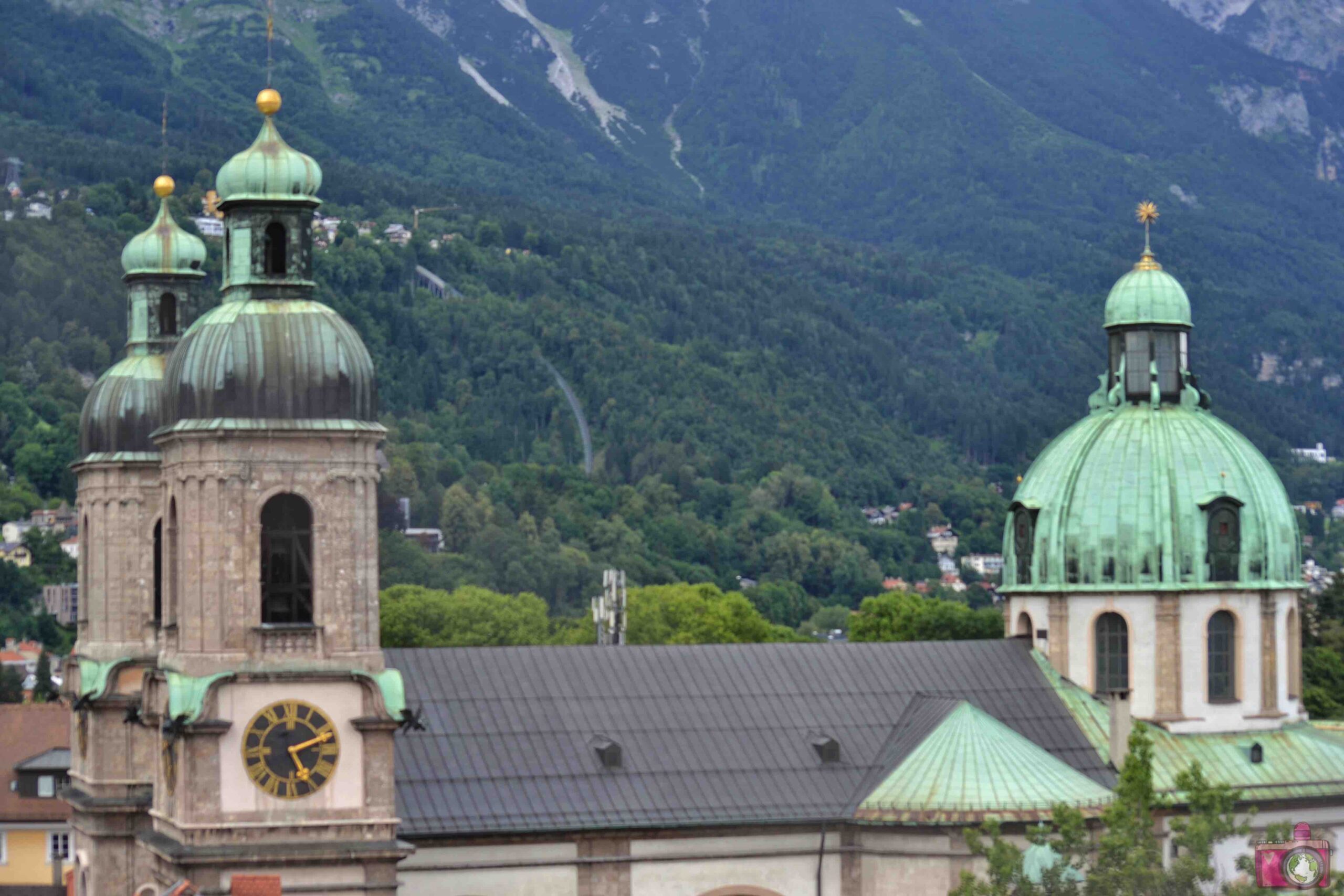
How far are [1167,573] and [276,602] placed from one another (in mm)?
25506

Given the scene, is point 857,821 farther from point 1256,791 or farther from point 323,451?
point 323,451

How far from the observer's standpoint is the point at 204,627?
48.8 m

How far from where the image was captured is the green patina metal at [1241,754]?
6266 centimetres

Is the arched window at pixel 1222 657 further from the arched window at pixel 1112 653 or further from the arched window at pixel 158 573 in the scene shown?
the arched window at pixel 158 573

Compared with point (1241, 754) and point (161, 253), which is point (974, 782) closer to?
point (1241, 754)

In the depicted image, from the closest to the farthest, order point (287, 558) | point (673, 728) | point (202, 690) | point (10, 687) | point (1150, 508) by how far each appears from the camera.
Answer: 1. point (202, 690)
2. point (287, 558)
3. point (673, 728)
4. point (1150, 508)
5. point (10, 687)

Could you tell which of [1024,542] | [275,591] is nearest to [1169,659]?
[1024,542]

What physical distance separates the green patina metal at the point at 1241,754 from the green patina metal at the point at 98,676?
22594 millimetres

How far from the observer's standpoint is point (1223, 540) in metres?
65.8

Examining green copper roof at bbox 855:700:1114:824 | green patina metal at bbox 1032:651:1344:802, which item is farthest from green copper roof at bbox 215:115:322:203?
green patina metal at bbox 1032:651:1344:802

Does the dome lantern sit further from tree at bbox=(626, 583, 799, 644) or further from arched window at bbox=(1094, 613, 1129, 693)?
tree at bbox=(626, 583, 799, 644)

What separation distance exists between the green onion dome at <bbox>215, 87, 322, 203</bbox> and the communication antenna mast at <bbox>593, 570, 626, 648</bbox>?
4612 centimetres

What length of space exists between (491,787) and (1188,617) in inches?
773

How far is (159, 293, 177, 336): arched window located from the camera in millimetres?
63188
